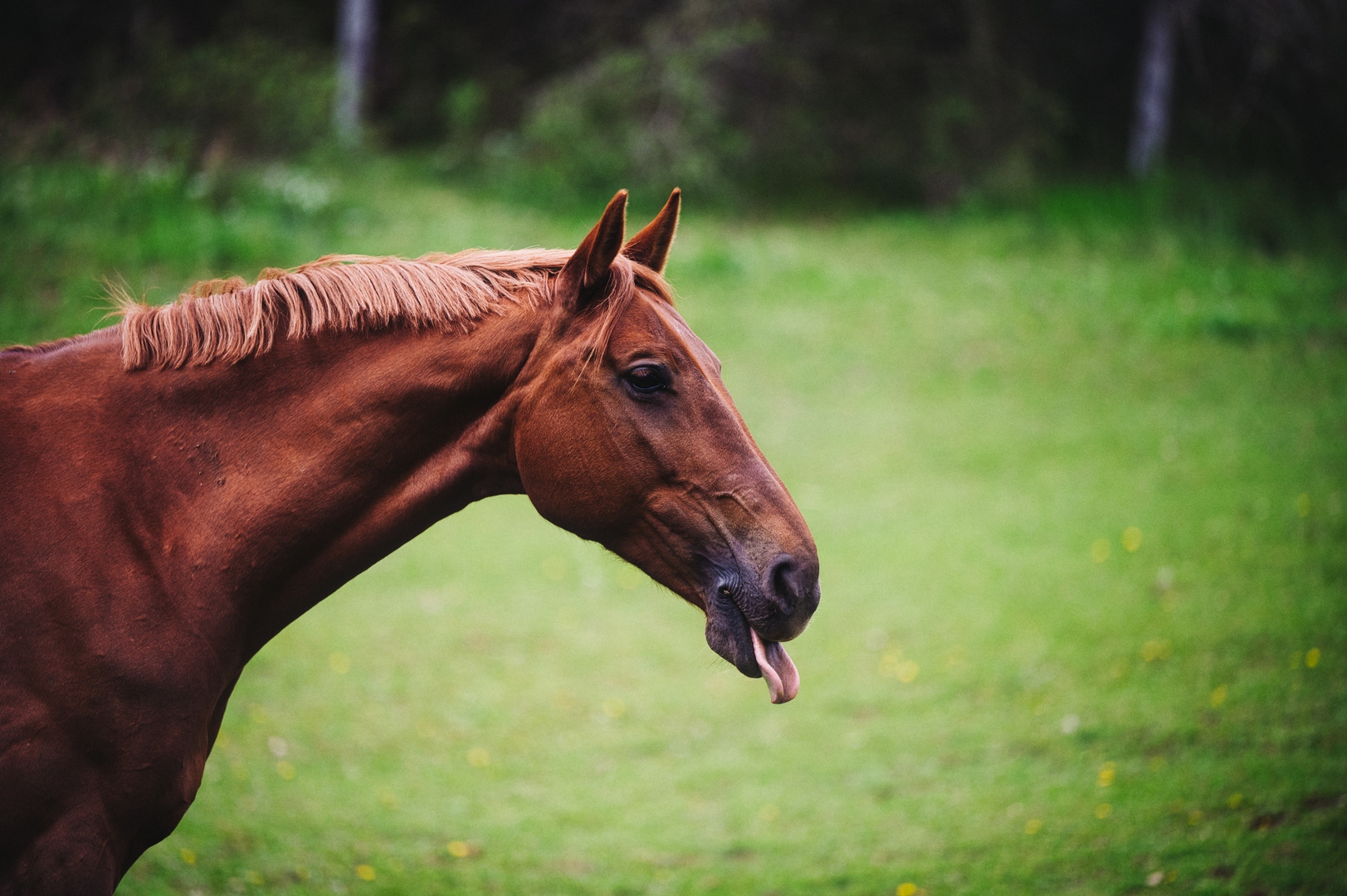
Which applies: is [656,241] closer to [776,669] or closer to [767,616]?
[767,616]

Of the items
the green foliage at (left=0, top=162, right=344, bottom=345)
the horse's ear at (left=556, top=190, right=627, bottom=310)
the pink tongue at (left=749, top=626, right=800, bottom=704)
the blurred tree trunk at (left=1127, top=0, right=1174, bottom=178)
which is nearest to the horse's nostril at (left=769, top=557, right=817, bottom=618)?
the pink tongue at (left=749, top=626, right=800, bottom=704)

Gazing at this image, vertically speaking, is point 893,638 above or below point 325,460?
below

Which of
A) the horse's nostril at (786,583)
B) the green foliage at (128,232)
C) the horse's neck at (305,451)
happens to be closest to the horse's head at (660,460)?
the horse's nostril at (786,583)

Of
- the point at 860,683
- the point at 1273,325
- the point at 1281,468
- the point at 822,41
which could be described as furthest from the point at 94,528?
the point at 822,41

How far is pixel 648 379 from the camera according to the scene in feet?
6.56

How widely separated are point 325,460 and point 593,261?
0.72 meters

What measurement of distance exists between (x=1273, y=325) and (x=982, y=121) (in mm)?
5287

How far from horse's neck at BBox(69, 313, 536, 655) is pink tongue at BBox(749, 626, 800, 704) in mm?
709

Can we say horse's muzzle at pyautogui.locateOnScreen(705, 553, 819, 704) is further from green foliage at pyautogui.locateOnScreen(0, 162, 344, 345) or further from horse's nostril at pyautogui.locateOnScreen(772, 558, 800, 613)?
green foliage at pyautogui.locateOnScreen(0, 162, 344, 345)

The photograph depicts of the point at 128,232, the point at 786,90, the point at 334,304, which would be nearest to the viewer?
the point at 334,304

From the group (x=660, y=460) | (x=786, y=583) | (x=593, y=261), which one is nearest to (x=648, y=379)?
(x=660, y=460)

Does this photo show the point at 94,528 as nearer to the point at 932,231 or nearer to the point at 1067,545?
the point at 1067,545

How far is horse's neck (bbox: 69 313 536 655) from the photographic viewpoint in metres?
1.92

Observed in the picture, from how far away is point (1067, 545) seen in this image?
704 cm
